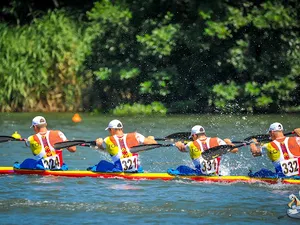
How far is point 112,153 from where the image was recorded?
20797mm

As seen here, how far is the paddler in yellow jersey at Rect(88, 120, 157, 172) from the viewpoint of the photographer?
67.8 feet

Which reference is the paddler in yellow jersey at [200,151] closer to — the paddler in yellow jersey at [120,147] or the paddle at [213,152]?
the paddle at [213,152]

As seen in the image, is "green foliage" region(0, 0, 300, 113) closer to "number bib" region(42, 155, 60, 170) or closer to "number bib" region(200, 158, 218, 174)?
"number bib" region(42, 155, 60, 170)

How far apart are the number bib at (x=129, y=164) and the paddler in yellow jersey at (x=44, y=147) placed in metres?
1.35

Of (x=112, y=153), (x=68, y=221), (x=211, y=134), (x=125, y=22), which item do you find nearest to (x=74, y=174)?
(x=112, y=153)

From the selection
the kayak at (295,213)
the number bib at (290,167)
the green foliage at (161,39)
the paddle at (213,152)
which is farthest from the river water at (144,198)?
the green foliage at (161,39)

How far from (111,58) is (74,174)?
45.4ft

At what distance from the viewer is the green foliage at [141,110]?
110 feet

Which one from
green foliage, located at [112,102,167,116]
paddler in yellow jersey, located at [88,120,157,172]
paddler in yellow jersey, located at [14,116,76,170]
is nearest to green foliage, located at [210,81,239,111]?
green foliage, located at [112,102,167,116]

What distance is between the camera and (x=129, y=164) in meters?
20.9

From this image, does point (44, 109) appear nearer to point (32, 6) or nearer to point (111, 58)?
point (111, 58)

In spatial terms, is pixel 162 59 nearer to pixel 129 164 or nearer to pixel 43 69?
pixel 43 69

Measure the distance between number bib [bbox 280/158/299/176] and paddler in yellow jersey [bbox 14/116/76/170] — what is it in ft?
15.6

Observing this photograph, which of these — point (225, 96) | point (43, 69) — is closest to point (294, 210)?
point (225, 96)
